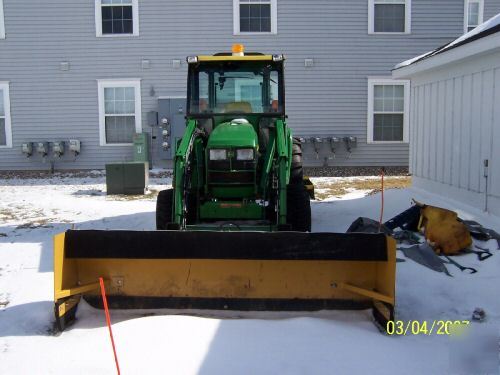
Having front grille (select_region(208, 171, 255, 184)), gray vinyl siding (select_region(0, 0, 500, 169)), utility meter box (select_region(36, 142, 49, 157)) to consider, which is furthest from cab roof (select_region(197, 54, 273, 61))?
utility meter box (select_region(36, 142, 49, 157))

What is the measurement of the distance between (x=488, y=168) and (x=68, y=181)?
987cm

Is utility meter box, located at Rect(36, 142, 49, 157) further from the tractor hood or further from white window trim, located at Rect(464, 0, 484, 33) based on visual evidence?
white window trim, located at Rect(464, 0, 484, 33)

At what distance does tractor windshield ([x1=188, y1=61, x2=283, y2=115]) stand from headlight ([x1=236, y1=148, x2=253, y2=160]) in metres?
1.01

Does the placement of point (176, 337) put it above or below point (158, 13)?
below

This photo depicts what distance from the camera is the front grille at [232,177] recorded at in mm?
5598

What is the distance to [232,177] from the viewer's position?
5605 millimetres

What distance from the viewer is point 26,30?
14.4m

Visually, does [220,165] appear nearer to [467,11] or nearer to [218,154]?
[218,154]

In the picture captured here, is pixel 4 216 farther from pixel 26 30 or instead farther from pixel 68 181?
pixel 26 30

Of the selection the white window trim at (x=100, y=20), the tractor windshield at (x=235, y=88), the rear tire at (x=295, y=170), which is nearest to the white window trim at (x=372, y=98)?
the white window trim at (x=100, y=20)

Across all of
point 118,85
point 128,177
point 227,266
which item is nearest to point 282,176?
point 227,266

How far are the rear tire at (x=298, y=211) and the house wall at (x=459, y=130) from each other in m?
2.64

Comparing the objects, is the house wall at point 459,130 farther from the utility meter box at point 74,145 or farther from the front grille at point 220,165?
the utility meter box at point 74,145

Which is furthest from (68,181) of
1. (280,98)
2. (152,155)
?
(280,98)
